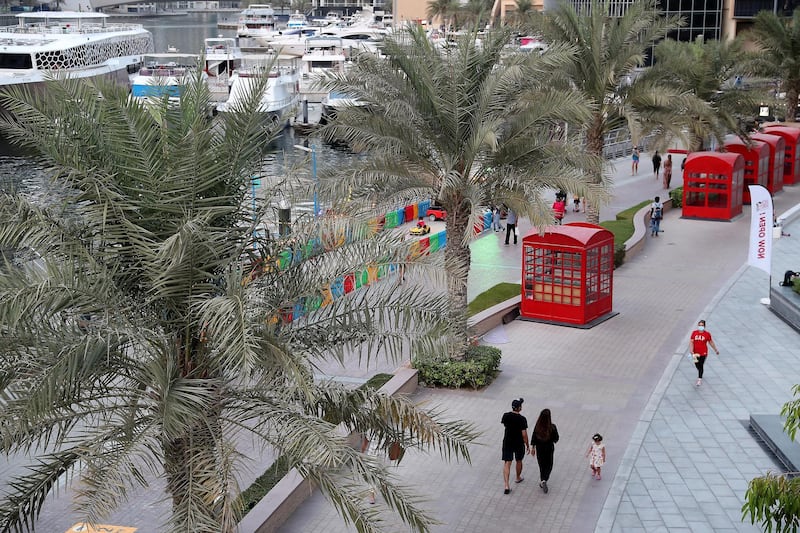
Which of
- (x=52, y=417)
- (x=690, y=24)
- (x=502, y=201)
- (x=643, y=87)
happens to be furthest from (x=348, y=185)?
(x=690, y=24)

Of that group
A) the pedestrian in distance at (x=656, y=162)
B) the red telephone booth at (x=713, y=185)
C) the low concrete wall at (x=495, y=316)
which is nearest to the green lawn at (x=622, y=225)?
the red telephone booth at (x=713, y=185)

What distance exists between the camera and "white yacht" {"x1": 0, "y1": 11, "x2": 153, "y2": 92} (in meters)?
65.2

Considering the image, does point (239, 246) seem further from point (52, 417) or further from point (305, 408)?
point (52, 417)

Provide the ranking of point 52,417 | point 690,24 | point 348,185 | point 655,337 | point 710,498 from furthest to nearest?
point 690,24
point 655,337
point 348,185
point 710,498
point 52,417

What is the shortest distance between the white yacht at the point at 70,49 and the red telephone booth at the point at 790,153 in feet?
106

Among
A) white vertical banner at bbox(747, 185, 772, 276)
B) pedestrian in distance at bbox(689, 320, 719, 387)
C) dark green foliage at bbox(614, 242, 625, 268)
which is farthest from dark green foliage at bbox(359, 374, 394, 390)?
dark green foliage at bbox(614, 242, 625, 268)

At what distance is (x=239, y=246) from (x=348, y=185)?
693 cm

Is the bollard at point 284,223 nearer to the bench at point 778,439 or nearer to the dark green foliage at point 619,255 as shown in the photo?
the bench at point 778,439

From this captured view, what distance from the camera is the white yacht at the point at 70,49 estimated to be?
214 feet

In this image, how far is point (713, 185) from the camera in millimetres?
33500

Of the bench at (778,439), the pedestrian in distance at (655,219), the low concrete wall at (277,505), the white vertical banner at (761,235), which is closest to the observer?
the low concrete wall at (277,505)

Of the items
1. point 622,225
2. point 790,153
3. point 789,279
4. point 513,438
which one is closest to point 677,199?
point 622,225

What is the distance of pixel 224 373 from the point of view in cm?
914

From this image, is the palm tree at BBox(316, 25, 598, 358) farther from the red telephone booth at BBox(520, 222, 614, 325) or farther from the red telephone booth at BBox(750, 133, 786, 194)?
the red telephone booth at BBox(750, 133, 786, 194)
